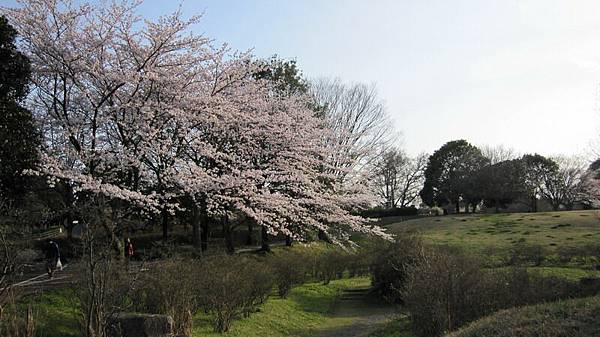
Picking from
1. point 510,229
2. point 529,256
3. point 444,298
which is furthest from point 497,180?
point 444,298

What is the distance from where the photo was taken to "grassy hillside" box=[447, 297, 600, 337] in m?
4.90

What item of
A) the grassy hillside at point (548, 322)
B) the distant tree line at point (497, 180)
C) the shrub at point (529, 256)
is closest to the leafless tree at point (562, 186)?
the distant tree line at point (497, 180)

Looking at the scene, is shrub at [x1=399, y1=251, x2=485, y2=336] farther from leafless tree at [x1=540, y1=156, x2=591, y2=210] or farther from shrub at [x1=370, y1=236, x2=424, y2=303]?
A: leafless tree at [x1=540, y1=156, x2=591, y2=210]

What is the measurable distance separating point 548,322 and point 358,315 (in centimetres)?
1067

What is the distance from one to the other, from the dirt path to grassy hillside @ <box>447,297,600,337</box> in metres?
6.11

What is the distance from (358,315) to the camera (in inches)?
609

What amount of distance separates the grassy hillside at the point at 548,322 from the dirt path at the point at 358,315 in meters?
6.11

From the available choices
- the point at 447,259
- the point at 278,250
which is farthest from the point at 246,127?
the point at 278,250

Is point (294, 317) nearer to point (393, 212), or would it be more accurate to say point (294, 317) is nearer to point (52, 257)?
point (52, 257)

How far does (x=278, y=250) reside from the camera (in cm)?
2595

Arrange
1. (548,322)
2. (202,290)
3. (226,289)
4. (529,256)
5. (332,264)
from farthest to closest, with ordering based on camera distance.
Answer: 1. (332,264)
2. (529,256)
3. (226,289)
4. (202,290)
5. (548,322)

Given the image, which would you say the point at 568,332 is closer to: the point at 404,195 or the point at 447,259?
the point at 447,259

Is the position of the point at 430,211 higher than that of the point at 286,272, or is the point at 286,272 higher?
the point at 430,211

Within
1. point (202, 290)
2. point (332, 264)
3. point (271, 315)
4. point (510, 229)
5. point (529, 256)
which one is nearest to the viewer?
point (202, 290)
